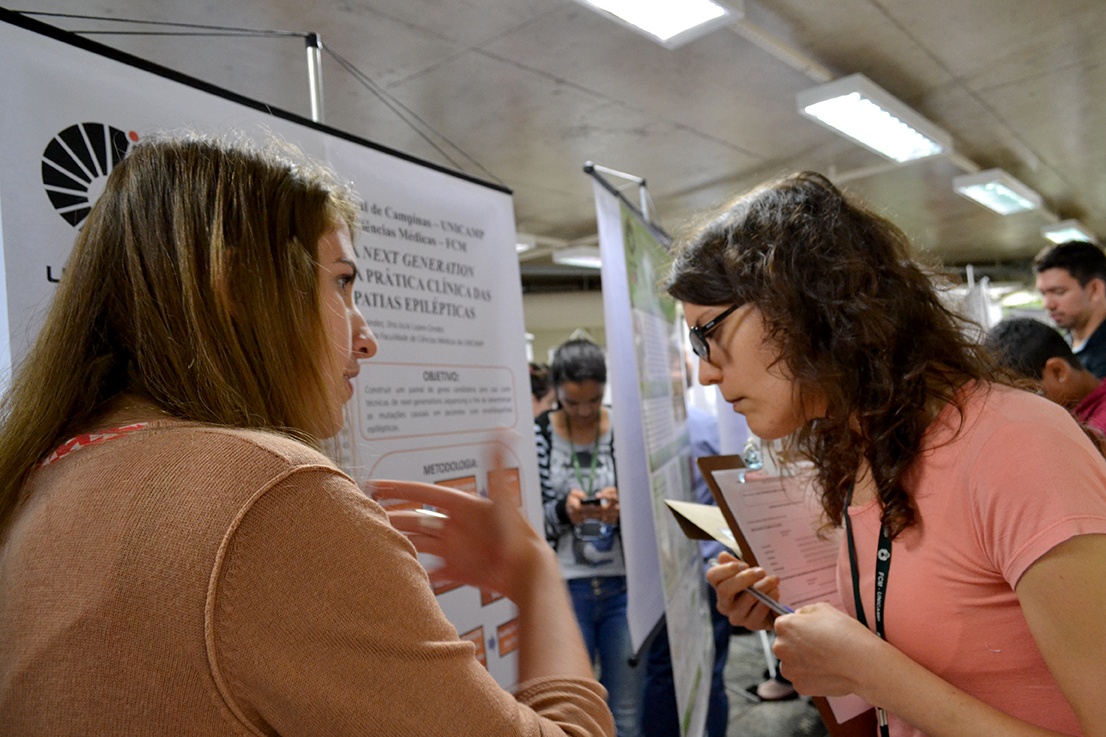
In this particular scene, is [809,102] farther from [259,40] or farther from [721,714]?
[721,714]

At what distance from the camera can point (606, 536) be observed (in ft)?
9.21

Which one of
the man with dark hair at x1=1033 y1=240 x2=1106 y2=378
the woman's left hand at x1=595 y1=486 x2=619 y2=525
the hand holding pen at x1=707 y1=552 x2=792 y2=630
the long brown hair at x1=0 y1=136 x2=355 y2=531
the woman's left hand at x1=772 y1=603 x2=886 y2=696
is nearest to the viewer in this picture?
the long brown hair at x1=0 y1=136 x2=355 y2=531

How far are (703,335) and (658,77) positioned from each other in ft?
10.3

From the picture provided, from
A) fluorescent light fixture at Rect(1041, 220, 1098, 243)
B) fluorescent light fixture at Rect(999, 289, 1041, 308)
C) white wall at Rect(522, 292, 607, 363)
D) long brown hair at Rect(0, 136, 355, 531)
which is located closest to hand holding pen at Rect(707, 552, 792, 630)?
long brown hair at Rect(0, 136, 355, 531)

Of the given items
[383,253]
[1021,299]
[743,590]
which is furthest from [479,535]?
[1021,299]

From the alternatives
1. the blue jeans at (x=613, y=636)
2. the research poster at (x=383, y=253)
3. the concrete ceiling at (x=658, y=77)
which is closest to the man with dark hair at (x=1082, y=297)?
the concrete ceiling at (x=658, y=77)

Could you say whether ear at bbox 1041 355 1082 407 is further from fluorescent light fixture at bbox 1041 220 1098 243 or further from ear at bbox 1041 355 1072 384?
fluorescent light fixture at bbox 1041 220 1098 243

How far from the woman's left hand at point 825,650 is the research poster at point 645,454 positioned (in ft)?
2.99

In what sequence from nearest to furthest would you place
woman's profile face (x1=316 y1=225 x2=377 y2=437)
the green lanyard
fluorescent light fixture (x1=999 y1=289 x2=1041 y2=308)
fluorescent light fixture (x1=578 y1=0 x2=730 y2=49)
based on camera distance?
woman's profile face (x1=316 y1=225 x2=377 y2=437)
fluorescent light fixture (x1=578 y1=0 x2=730 y2=49)
the green lanyard
fluorescent light fixture (x1=999 y1=289 x2=1041 y2=308)

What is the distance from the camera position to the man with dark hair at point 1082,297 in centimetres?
352

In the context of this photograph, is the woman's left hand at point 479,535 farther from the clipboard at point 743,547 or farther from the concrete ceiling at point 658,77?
the concrete ceiling at point 658,77

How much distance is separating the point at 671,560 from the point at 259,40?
2814 mm

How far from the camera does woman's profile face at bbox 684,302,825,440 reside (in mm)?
1232

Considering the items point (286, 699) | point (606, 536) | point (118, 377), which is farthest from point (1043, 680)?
point (606, 536)
